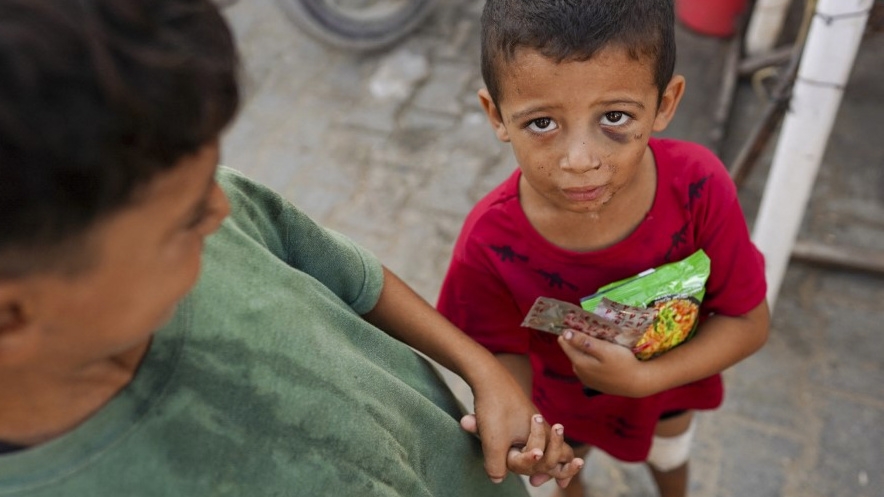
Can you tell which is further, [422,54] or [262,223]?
[422,54]

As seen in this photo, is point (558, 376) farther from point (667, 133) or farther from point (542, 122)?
point (667, 133)

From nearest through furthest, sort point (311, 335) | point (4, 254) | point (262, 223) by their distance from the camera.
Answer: point (4, 254) → point (311, 335) → point (262, 223)

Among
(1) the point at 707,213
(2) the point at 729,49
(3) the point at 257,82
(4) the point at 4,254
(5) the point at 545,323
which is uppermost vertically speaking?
(4) the point at 4,254

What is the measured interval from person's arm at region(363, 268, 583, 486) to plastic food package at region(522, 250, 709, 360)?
17 cm

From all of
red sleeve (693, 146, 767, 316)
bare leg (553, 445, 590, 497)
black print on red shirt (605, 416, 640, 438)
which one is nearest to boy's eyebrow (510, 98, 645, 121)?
red sleeve (693, 146, 767, 316)

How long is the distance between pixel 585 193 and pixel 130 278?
81 cm

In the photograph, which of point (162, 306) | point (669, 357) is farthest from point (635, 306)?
point (162, 306)

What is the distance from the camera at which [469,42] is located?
4.27 m

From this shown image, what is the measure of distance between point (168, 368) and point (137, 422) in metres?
0.06

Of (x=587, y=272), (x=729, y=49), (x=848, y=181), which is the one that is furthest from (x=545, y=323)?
(x=729, y=49)

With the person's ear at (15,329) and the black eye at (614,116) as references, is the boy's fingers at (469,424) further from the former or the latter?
the person's ear at (15,329)

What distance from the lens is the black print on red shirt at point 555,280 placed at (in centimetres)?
148

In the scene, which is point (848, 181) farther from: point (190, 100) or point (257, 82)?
point (190, 100)

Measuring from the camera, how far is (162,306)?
0.76 m
